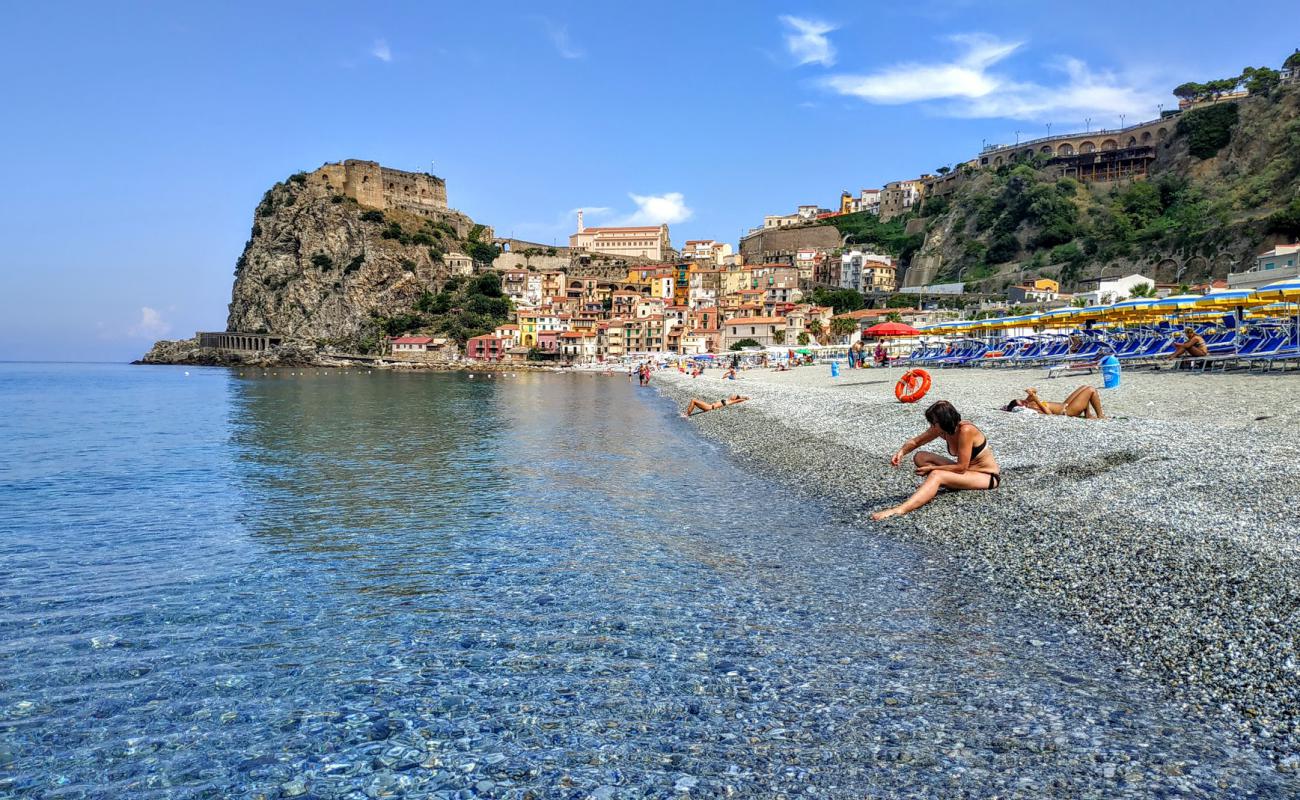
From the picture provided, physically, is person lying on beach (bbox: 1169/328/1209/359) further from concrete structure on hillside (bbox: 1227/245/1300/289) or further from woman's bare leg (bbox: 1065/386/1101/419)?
concrete structure on hillside (bbox: 1227/245/1300/289)

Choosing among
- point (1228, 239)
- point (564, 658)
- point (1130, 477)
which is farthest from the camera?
point (1228, 239)

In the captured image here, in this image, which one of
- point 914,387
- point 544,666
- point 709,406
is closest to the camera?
point 544,666

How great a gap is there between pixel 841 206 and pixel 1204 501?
6365 inches

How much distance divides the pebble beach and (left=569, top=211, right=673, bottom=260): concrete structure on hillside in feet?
455

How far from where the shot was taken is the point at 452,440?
2252cm

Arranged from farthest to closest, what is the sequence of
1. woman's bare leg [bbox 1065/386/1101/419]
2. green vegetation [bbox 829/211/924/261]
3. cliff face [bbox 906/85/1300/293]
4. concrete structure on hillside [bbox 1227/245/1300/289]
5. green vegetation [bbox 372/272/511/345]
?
green vegetation [bbox 829/211/924/261] → green vegetation [bbox 372/272/511/345] → cliff face [bbox 906/85/1300/293] → concrete structure on hillside [bbox 1227/245/1300/289] → woman's bare leg [bbox 1065/386/1101/419]

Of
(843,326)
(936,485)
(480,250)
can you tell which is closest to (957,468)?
(936,485)

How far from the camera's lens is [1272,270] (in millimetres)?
45062

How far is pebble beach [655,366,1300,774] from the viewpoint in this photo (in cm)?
499

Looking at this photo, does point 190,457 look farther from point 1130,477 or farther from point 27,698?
point 1130,477

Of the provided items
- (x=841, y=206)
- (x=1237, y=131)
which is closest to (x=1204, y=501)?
(x=1237, y=131)

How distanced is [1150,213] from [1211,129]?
1387cm

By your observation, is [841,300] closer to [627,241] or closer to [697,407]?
[627,241]

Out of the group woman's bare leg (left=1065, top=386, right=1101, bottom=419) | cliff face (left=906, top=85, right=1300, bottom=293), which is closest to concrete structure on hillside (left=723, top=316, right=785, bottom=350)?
Answer: cliff face (left=906, top=85, right=1300, bottom=293)
